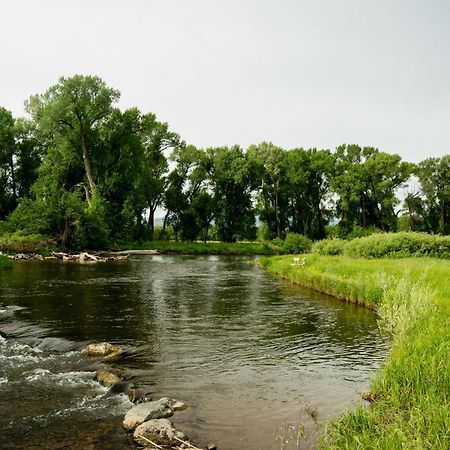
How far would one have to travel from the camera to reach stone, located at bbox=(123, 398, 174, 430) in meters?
A: 8.25

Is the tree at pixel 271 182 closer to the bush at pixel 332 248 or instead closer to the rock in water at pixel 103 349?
the bush at pixel 332 248

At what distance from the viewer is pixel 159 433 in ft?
25.3

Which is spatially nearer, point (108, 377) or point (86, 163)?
point (108, 377)

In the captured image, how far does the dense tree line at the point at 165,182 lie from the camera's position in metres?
56.6

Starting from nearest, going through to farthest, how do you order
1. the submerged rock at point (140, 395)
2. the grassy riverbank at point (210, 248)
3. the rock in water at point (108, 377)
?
the submerged rock at point (140, 395)
the rock in water at point (108, 377)
the grassy riverbank at point (210, 248)

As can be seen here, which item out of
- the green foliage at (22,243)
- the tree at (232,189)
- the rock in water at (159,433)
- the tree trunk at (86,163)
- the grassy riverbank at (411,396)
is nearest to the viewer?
the grassy riverbank at (411,396)

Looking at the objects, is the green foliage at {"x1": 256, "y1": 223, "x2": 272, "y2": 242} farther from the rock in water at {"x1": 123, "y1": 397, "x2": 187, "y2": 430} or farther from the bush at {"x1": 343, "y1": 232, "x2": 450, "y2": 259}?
the rock in water at {"x1": 123, "y1": 397, "x2": 187, "y2": 430}

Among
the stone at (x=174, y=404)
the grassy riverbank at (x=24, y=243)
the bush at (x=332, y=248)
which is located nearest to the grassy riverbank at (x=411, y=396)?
the stone at (x=174, y=404)

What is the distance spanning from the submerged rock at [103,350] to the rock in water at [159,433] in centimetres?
534

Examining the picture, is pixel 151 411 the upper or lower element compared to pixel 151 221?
lower

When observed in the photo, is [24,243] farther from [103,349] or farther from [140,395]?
[140,395]

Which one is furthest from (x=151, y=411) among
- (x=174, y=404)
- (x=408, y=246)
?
(x=408, y=246)

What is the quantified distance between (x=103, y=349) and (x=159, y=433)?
20.1ft

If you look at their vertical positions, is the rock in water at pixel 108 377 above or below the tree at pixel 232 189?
below
